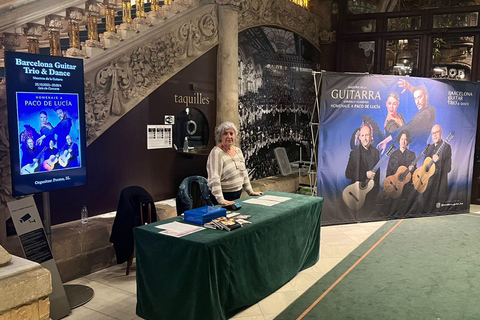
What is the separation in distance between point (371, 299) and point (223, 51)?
12.9 ft

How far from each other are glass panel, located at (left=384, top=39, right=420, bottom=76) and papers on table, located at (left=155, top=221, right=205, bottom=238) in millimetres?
A: 6321

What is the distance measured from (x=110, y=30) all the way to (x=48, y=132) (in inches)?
66.0

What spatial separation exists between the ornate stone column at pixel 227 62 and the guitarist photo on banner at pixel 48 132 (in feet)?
9.38

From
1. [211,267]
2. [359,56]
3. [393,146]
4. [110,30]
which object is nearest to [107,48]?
[110,30]

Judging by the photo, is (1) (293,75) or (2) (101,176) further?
(1) (293,75)

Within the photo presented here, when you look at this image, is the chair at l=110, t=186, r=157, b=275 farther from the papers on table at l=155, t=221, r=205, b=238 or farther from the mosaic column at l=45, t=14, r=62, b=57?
the mosaic column at l=45, t=14, r=62, b=57

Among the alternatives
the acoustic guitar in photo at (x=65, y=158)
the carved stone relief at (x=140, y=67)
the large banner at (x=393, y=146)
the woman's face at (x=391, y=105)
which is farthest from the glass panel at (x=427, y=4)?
the acoustic guitar in photo at (x=65, y=158)

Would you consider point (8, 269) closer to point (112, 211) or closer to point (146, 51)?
point (112, 211)

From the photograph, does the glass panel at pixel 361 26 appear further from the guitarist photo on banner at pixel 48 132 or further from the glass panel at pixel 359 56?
the guitarist photo on banner at pixel 48 132

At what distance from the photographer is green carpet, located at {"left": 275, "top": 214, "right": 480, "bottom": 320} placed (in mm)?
3635

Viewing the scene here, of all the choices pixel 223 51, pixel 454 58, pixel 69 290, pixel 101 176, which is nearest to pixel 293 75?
pixel 223 51

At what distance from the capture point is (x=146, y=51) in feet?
16.5

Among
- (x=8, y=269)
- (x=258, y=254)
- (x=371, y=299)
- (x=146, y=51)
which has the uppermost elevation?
(x=146, y=51)

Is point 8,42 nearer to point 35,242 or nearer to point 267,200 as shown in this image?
point 35,242
